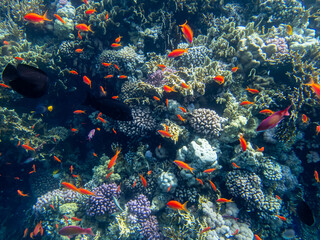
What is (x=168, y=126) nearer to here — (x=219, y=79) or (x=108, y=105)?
(x=219, y=79)

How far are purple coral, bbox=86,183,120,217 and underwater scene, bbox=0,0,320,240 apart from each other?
3 cm

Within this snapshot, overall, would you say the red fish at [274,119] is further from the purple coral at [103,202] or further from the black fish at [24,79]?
the purple coral at [103,202]

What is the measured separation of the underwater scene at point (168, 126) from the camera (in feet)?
14.3

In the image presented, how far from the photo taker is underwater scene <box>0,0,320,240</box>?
4359 mm

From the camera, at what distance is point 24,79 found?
5.09ft

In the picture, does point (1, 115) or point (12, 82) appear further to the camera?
point (1, 115)

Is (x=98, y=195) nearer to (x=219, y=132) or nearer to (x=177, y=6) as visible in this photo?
(x=219, y=132)

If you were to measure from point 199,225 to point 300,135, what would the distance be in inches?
172

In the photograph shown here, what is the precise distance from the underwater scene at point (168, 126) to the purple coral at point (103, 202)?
0.03 metres

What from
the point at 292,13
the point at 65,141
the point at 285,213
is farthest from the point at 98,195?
the point at 292,13

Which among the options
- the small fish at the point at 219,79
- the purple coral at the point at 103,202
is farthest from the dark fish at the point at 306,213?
the purple coral at the point at 103,202

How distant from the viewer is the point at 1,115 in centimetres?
604

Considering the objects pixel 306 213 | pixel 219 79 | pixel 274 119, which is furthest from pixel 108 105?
pixel 306 213

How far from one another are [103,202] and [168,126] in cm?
274
